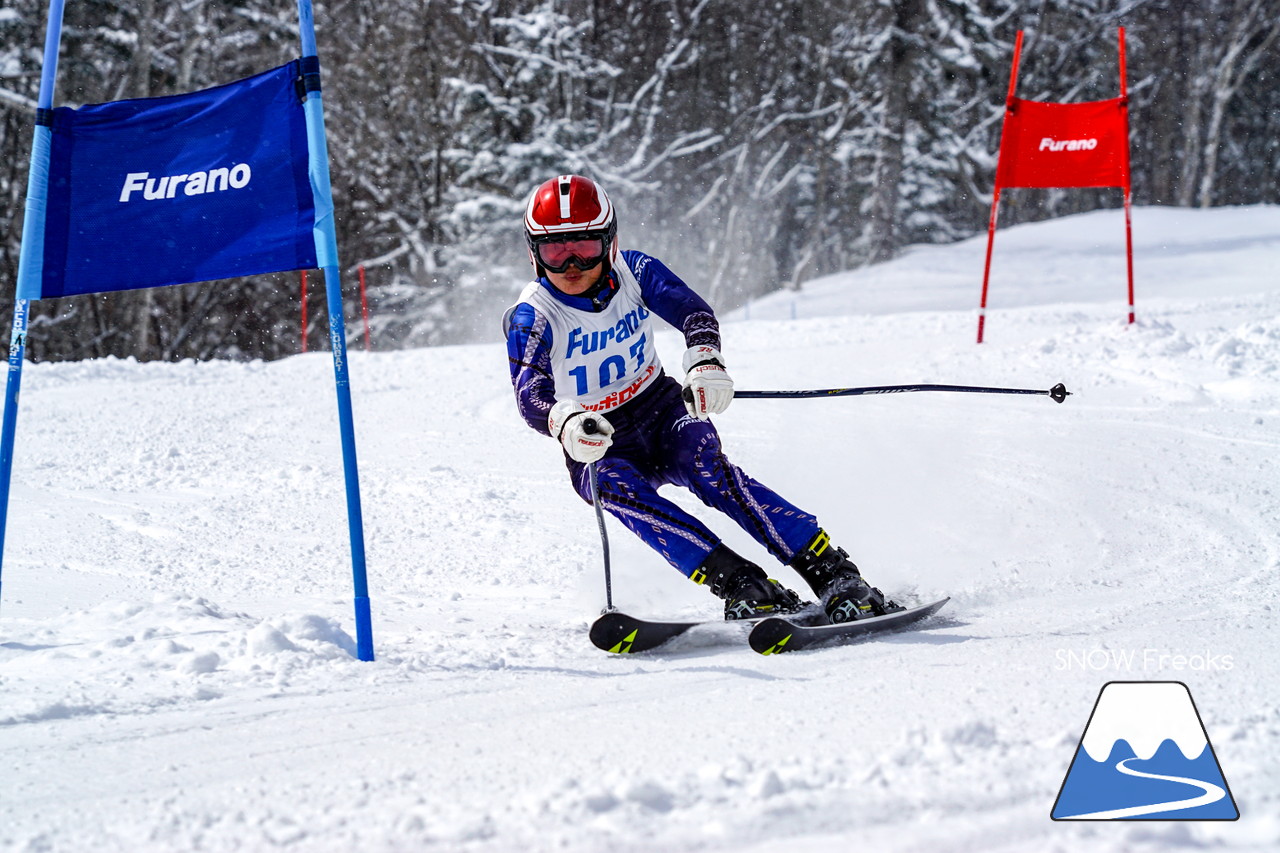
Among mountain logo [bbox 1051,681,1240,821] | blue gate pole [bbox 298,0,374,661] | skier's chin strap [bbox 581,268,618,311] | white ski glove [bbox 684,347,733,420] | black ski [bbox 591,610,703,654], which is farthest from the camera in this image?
skier's chin strap [bbox 581,268,618,311]

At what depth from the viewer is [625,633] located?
12.4 ft

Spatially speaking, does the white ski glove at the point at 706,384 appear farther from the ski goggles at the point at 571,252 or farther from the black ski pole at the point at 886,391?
the ski goggles at the point at 571,252

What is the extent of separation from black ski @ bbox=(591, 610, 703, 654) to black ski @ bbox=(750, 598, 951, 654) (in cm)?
37

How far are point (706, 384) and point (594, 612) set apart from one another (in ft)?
3.85

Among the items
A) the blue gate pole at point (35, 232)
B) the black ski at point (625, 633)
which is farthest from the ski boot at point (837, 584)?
the blue gate pole at point (35, 232)

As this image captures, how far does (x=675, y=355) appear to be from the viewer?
34.0 feet

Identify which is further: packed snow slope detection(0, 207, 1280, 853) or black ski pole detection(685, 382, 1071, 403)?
black ski pole detection(685, 382, 1071, 403)

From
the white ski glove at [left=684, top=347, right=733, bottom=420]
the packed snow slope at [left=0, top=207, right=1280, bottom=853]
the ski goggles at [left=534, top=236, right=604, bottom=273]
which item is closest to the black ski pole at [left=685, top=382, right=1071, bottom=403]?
the white ski glove at [left=684, top=347, right=733, bottom=420]

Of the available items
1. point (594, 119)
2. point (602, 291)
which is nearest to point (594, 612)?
point (602, 291)

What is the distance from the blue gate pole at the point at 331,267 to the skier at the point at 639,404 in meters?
0.75

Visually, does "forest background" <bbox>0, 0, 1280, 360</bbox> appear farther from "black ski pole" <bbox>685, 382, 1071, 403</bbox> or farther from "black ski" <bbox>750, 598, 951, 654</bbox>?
"black ski" <bbox>750, 598, 951, 654</bbox>

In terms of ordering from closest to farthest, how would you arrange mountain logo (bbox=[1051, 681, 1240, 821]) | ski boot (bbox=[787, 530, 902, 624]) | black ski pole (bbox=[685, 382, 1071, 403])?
1. mountain logo (bbox=[1051, 681, 1240, 821])
2. ski boot (bbox=[787, 530, 902, 624])
3. black ski pole (bbox=[685, 382, 1071, 403])

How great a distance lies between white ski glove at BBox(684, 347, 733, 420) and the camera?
4.12 m

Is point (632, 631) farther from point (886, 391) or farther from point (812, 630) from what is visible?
point (886, 391)
